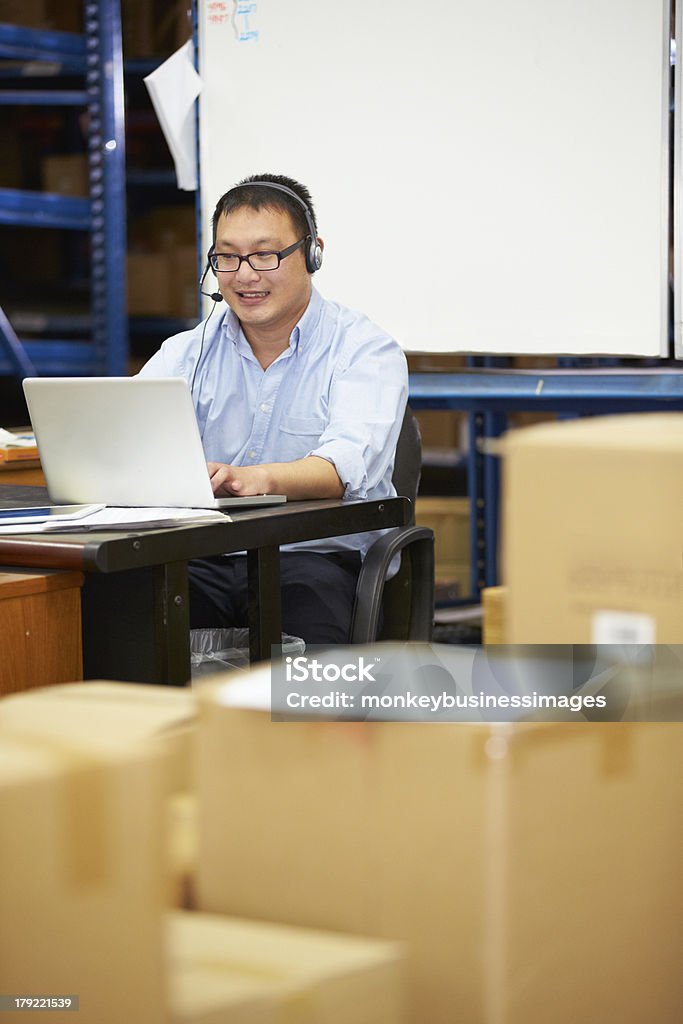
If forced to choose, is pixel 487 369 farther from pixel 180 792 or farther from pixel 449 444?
pixel 180 792

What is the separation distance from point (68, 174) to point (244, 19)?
0.95 m

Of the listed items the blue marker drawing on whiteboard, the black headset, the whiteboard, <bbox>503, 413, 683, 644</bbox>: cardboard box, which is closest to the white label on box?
<bbox>503, 413, 683, 644</bbox>: cardboard box

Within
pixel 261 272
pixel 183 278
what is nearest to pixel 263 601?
pixel 261 272

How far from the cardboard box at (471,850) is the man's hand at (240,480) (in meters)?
1.02

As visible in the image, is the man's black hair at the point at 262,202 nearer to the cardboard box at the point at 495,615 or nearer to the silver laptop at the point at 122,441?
the silver laptop at the point at 122,441

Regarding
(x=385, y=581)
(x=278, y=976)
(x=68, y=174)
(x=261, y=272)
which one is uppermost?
(x=68, y=174)

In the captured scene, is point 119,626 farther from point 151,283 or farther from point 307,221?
point 151,283

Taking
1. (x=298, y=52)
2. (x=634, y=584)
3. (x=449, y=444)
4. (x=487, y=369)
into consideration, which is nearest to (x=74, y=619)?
(x=634, y=584)

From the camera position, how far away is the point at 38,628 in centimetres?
151

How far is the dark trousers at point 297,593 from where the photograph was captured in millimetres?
1972

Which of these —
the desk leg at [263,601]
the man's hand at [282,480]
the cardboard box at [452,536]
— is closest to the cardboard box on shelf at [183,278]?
the cardboard box at [452,536]

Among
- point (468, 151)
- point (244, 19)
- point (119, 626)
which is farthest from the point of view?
point (244, 19)

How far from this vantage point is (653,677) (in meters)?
0.85

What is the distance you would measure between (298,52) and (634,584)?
106 inches
